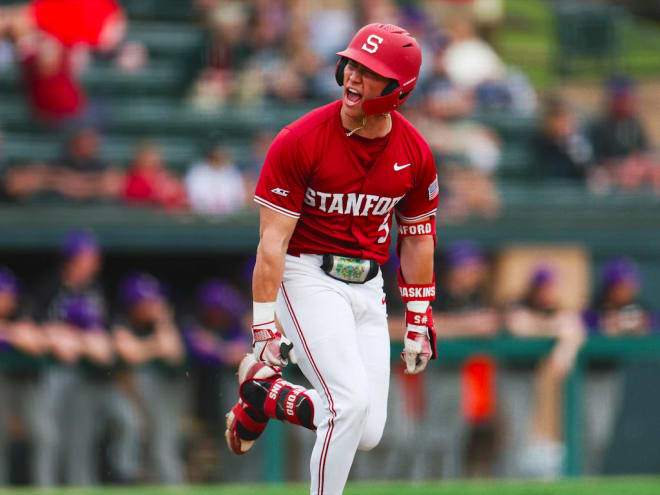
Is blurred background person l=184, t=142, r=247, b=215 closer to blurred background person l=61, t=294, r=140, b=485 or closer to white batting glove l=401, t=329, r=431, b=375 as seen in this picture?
blurred background person l=61, t=294, r=140, b=485

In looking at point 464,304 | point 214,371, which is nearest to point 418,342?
point 214,371

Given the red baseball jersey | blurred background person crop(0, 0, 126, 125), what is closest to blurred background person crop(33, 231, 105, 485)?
blurred background person crop(0, 0, 126, 125)

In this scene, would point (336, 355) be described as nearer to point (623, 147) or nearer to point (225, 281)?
point (225, 281)

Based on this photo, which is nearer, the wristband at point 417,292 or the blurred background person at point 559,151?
the wristband at point 417,292

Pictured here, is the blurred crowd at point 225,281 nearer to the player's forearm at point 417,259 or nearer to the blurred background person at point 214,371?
the blurred background person at point 214,371

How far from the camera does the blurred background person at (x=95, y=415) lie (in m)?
8.20

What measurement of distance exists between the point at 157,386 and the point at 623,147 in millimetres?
5458

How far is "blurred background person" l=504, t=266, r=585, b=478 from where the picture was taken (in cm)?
874

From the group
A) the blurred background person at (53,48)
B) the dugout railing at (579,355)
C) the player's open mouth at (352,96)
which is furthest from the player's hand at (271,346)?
the blurred background person at (53,48)

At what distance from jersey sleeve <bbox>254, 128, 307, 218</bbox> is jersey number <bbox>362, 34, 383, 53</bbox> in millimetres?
452

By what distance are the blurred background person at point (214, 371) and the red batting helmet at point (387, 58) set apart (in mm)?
3797

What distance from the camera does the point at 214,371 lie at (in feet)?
27.9

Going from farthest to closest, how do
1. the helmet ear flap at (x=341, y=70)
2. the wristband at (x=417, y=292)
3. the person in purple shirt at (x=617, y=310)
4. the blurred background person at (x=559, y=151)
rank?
1. the blurred background person at (x=559, y=151)
2. the person in purple shirt at (x=617, y=310)
3. the wristband at (x=417, y=292)
4. the helmet ear flap at (x=341, y=70)

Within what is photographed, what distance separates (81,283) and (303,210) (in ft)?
12.6
